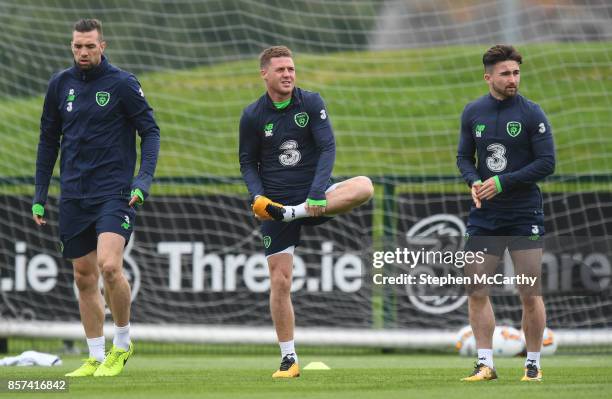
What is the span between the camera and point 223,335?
12883mm

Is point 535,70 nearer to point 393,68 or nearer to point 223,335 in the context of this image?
point 393,68

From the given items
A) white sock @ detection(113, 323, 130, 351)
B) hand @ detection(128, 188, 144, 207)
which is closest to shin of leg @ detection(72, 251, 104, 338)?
white sock @ detection(113, 323, 130, 351)

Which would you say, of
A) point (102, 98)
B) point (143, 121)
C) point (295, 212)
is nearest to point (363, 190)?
point (295, 212)

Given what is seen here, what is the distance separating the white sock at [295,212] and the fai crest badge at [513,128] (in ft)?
4.54

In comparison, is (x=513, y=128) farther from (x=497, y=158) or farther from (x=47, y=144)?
(x=47, y=144)

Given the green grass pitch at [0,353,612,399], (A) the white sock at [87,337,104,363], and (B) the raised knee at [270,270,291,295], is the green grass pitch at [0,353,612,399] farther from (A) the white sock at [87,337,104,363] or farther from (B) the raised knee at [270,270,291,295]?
(B) the raised knee at [270,270,291,295]

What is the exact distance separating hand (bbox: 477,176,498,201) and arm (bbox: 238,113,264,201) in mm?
1438

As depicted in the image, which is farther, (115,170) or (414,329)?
(414,329)

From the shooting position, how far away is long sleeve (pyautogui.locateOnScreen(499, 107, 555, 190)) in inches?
302

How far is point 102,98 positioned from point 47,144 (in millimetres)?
600

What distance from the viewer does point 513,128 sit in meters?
7.79

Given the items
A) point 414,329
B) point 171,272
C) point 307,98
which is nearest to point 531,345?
point 307,98

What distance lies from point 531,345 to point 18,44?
11.6 m

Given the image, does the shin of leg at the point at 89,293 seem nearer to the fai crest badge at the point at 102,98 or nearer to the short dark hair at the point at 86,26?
the fai crest badge at the point at 102,98
